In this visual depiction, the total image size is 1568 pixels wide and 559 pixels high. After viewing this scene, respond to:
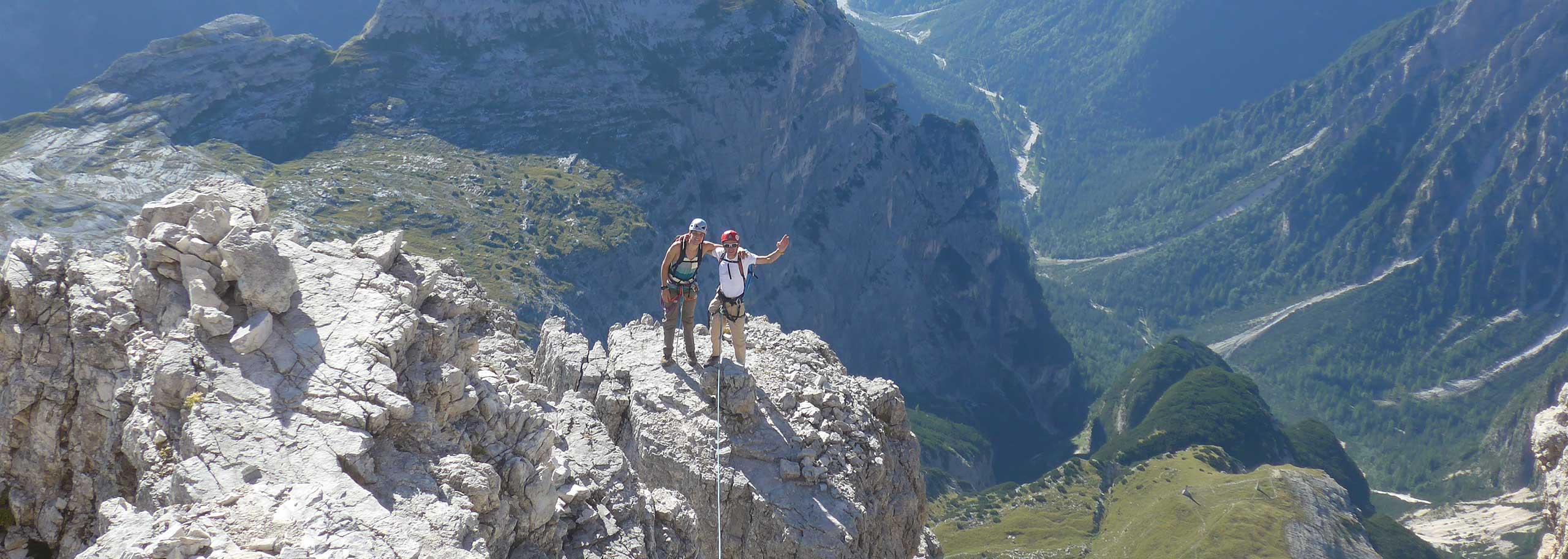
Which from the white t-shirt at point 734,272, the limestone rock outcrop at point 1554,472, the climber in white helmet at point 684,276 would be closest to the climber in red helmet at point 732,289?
the white t-shirt at point 734,272

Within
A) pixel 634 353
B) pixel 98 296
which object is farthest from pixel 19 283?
pixel 634 353

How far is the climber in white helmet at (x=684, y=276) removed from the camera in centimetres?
2888

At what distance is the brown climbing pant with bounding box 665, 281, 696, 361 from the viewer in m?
30.0

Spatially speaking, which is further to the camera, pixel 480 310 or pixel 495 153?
pixel 495 153

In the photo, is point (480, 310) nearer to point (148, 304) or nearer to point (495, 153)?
point (148, 304)

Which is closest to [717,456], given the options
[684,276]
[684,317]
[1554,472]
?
[684,317]

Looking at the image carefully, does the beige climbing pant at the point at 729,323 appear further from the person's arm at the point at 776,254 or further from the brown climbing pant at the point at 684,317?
the person's arm at the point at 776,254

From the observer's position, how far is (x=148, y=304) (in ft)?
67.9

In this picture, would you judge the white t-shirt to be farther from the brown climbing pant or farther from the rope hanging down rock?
the rope hanging down rock

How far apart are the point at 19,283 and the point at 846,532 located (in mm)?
20298

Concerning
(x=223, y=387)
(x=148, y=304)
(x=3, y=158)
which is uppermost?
(x=3, y=158)

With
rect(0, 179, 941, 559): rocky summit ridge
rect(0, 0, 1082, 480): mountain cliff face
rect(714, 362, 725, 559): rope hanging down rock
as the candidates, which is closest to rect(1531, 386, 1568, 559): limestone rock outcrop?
rect(0, 179, 941, 559): rocky summit ridge

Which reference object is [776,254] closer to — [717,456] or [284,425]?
[717,456]

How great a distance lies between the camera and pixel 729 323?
31266 mm
